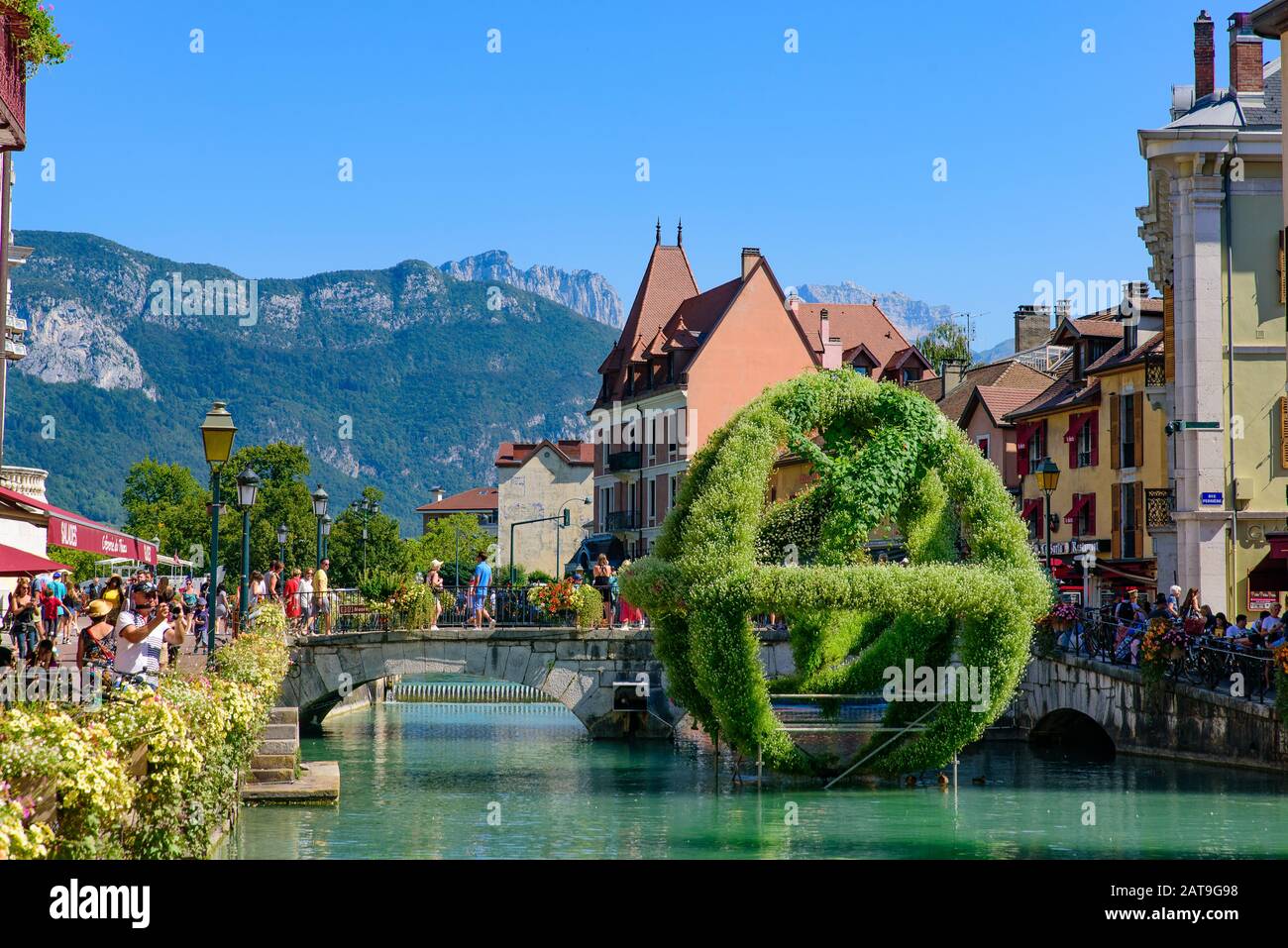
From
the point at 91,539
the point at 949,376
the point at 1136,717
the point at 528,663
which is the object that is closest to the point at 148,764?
the point at 91,539

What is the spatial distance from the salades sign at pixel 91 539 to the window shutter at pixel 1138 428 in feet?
112

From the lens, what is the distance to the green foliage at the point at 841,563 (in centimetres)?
2438

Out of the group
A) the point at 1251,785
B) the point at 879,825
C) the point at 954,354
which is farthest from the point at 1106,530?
the point at 954,354

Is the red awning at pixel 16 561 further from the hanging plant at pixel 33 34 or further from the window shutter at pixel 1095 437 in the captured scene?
the window shutter at pixel 1095 437

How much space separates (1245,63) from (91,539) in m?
31.8

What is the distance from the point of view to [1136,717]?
32875 mm

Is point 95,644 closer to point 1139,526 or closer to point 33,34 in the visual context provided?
point 33,34

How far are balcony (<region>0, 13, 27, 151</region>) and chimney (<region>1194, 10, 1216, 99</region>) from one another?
100.0ft

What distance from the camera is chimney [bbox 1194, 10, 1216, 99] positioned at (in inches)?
1649

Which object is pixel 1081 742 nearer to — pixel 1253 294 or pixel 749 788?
pixel 1253 294

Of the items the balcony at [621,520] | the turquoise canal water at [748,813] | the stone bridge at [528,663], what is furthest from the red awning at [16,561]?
the balcony at [621,520]
